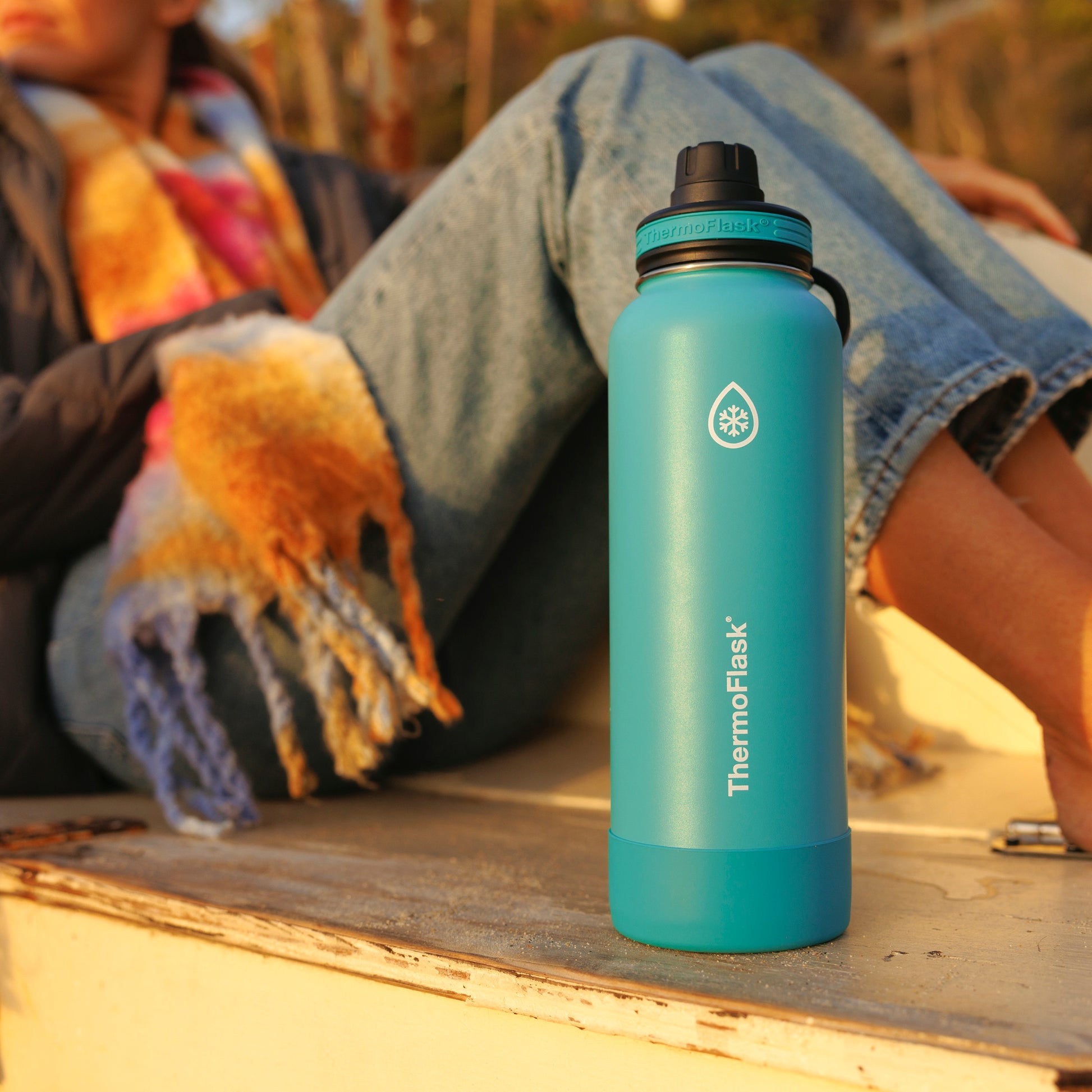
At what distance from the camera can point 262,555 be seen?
971mm

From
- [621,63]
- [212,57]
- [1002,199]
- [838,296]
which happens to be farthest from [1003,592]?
[212,57]

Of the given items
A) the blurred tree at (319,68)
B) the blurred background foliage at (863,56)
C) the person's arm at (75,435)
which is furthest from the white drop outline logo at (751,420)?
the blurred background foliage at (863,56)

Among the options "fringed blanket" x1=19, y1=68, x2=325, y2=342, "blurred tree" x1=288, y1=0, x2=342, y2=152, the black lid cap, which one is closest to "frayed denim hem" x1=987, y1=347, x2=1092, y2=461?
the black lid cap

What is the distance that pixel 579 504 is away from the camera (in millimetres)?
1182

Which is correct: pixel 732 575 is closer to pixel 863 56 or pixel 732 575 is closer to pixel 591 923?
pixel 591 923

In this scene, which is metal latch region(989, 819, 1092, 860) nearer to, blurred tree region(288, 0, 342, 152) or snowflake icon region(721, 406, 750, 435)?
snowflake icon region(721, 406, 750, 435)

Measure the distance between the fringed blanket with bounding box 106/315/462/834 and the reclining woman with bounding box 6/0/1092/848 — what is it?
14 mm

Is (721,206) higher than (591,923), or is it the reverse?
(721,206)

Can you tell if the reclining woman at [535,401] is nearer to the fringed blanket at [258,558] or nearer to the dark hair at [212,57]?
the fringed blanket at [258,558]

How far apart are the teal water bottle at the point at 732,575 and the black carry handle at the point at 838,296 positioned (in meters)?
0.05

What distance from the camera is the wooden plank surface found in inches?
20.7

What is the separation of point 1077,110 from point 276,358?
11453 mm

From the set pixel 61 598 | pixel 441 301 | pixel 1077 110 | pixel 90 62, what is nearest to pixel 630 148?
pixel 441 301

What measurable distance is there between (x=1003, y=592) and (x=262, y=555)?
620 mm
